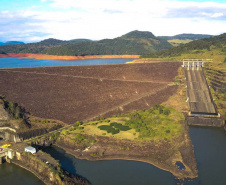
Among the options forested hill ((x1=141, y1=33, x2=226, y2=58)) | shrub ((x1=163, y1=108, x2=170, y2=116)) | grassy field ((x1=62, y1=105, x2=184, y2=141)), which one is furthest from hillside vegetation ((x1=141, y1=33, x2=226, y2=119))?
grassy field ((x1=62, y1=105, x2=184, y2=141))

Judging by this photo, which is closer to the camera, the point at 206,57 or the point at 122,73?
the point at 122,73

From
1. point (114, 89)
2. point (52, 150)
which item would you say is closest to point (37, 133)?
point (52, 150)

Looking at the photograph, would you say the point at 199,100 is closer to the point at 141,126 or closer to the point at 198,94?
the point at 198,94

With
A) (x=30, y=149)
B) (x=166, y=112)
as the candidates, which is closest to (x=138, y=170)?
(x=30, y=149)

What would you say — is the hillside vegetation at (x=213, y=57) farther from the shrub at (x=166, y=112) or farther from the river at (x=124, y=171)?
the river at (x=124, y=171)

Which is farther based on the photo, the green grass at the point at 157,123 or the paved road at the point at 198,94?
the paved road at the point at 198,94

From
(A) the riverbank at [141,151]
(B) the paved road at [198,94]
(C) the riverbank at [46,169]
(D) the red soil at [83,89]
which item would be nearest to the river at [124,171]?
(C) the riverbank at [46,169]

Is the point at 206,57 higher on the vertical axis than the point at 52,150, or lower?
higher

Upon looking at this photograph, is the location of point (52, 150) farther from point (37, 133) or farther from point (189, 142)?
point (189, 142)
